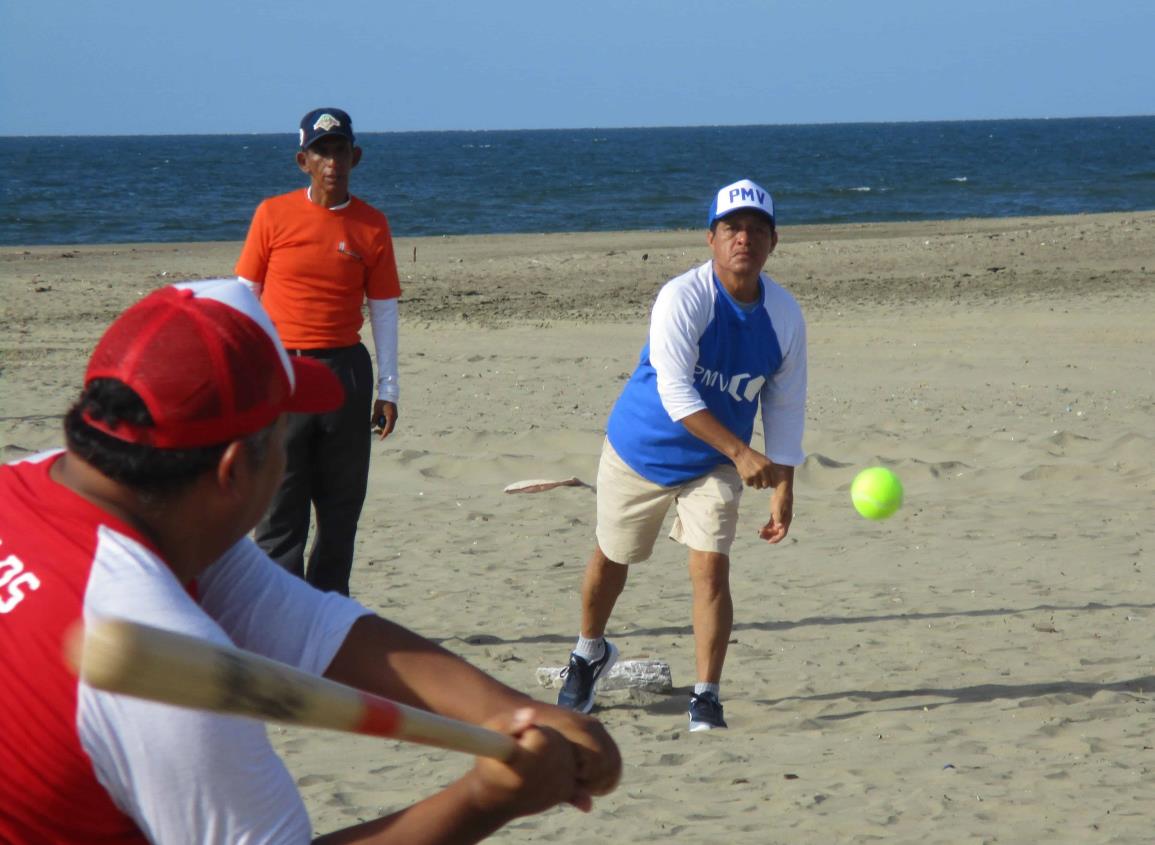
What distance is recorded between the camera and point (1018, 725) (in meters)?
5.06

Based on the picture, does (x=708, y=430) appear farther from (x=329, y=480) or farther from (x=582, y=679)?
(x=329, y=480)

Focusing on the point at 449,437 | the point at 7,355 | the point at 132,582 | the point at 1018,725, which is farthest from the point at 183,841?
the point at 7,355

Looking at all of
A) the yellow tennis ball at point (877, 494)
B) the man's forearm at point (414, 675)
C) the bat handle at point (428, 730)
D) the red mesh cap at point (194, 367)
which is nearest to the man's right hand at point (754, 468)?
the yellow tennis ball at point (877, 494)

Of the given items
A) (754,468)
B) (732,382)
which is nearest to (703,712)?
(754,468)

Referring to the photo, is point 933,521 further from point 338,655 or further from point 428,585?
point 338,655

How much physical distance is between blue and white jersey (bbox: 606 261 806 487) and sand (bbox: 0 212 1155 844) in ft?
3.28

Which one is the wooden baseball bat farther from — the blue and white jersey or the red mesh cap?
the blue and white jersey

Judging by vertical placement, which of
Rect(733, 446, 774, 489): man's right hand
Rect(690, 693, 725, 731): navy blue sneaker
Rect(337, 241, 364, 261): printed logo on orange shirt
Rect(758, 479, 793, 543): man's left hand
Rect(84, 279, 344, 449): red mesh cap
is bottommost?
Rect(690, 693, 725, 731): navy blue sneaker

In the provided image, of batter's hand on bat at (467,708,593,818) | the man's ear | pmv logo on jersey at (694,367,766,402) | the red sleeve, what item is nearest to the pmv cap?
pmv logo on jersey at (694,367,766,402)

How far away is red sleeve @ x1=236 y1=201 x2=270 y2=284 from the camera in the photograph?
5.52 metres

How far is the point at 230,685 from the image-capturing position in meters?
1.31

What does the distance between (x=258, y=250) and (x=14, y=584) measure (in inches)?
→ 162

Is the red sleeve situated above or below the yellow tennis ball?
above

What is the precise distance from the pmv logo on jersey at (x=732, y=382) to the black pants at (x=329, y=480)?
130cm
